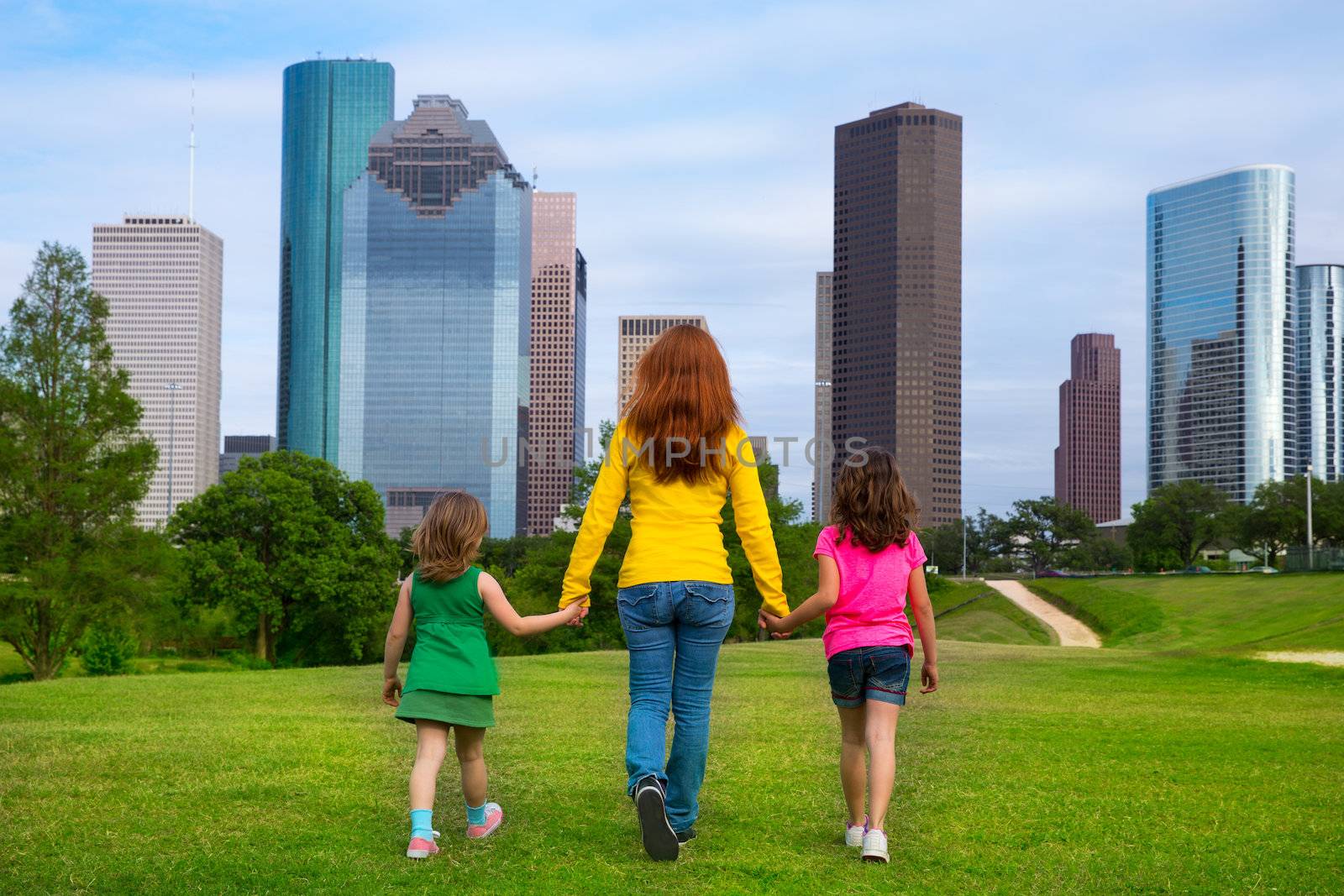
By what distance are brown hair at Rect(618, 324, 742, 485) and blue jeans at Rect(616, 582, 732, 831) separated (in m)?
0.55

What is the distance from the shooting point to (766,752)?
7938mm

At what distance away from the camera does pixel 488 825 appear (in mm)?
5277

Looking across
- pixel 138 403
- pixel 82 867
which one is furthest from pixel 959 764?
pixel 138 403

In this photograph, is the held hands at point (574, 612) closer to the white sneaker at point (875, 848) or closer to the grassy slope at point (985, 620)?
the white sneaker at point (875, 848)

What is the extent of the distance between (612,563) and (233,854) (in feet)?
112

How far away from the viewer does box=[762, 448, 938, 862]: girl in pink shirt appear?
514 cm

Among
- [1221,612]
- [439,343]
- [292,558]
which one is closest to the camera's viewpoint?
[1221,612]

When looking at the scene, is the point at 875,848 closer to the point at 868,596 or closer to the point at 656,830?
the point at 656,830

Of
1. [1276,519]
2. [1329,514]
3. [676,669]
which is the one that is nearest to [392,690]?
[676,669]

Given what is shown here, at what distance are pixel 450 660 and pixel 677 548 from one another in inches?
45.7

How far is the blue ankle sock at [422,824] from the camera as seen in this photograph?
489 centimetres

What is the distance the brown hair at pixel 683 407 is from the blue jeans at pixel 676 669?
0.55 metres

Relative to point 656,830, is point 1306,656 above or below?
below

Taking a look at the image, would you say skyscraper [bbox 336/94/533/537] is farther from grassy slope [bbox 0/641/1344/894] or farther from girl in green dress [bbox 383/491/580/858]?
girl in green dress [bbox 383/491/580/858]
